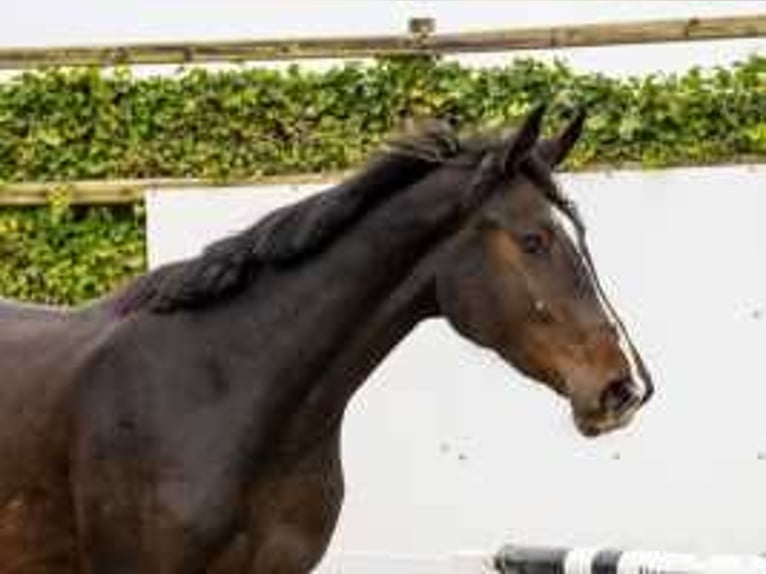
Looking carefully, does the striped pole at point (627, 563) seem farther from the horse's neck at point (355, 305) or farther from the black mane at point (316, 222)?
the black mane at point (316, 222)

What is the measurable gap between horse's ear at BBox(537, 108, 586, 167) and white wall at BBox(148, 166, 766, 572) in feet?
9.07

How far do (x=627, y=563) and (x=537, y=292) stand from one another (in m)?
2.06

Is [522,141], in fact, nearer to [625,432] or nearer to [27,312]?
[27,312]

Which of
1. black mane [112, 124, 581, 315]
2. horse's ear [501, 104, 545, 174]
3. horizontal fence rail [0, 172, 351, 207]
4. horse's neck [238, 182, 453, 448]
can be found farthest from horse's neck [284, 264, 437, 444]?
horizontal fence rail [0, 172, 351, 207]

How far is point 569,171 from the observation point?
829 centimetres

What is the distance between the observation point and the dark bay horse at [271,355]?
525 cm

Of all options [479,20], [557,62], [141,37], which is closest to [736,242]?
[557,62]

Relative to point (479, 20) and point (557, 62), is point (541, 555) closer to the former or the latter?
point (557, 62)

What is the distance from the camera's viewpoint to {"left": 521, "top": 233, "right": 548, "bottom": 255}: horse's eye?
204 inches

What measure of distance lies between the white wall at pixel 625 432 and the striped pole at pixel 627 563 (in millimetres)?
747

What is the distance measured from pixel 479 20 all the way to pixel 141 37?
1.65m

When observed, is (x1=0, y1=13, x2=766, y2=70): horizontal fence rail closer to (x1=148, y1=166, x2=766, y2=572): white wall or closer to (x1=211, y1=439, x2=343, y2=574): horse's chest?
(x1=148, y1=166, x2=766, y2=572): white wall

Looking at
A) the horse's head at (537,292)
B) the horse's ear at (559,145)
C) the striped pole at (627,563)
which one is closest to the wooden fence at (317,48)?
the striped pole at (627,563)

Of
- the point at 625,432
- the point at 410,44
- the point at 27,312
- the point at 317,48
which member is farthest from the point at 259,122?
the point at 27,312
